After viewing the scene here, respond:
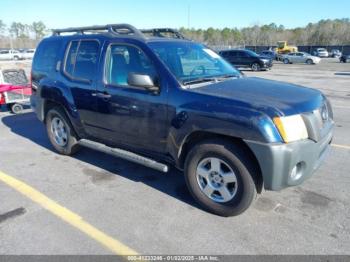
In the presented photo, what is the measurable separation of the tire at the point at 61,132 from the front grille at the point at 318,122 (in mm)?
3560

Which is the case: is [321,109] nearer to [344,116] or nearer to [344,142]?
[344,142]

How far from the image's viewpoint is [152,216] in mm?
3471

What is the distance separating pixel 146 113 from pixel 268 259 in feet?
6.67

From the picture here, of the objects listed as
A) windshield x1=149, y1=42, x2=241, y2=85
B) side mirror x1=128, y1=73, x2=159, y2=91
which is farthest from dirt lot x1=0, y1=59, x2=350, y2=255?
windshield x1=149, y1=42, x2=241, y2=85

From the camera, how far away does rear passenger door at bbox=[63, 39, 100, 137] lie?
443cm

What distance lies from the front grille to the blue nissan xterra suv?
11 mm

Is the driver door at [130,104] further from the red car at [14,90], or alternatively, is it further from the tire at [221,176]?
the red car at [14,90]

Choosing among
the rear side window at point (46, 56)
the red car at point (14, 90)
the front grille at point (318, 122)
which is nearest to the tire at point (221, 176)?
the front grille at point (318, 122)

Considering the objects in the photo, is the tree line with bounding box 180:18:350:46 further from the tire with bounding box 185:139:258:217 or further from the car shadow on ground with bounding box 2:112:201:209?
the tire with bounding box 185:139:258:217

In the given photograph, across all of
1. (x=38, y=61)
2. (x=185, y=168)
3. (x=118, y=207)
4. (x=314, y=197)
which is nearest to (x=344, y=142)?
(x=314, y=197)

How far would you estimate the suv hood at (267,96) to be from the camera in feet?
9.92

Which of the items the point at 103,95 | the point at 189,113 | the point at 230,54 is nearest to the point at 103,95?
the point at 103,95

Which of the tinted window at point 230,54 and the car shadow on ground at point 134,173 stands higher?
the tinted window at point 230,54

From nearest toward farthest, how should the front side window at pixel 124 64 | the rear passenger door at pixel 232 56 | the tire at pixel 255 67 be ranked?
the front side window at pixel 124 64
the tire at pixel 255 67
the rear passenger door at pixel 232 56
